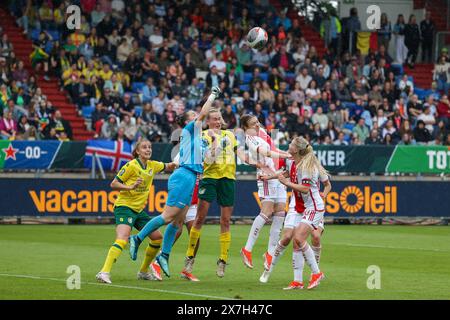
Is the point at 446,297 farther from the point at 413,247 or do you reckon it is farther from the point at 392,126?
the point at 392,126

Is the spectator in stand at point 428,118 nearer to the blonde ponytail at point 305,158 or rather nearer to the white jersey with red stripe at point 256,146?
the white jersey with red stripe at point 256,146

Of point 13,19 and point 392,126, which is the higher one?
point 13,19

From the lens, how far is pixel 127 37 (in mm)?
34625

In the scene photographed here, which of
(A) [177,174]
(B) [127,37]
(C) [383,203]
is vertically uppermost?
(B) [127,37]

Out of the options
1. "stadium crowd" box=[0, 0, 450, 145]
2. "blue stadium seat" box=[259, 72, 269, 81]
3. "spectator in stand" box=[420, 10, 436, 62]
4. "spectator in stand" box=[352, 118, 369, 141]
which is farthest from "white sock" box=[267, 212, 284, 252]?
"spectator in stand" box=[420, 10, 436, 62]

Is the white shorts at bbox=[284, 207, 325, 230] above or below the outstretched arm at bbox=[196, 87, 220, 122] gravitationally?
below

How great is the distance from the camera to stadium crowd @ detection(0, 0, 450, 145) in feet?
104

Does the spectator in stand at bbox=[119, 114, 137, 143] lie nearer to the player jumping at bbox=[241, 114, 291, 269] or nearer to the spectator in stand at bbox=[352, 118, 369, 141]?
the spectator in stand at bbox=[352, 118, 369, 141]

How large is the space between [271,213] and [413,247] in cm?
544

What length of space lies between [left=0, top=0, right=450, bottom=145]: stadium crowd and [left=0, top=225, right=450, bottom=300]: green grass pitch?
616cm

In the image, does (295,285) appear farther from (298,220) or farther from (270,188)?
(270,188)

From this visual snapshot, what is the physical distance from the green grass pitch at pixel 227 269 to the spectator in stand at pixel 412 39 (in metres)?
14.9

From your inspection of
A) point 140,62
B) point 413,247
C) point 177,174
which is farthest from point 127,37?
point 177,174
